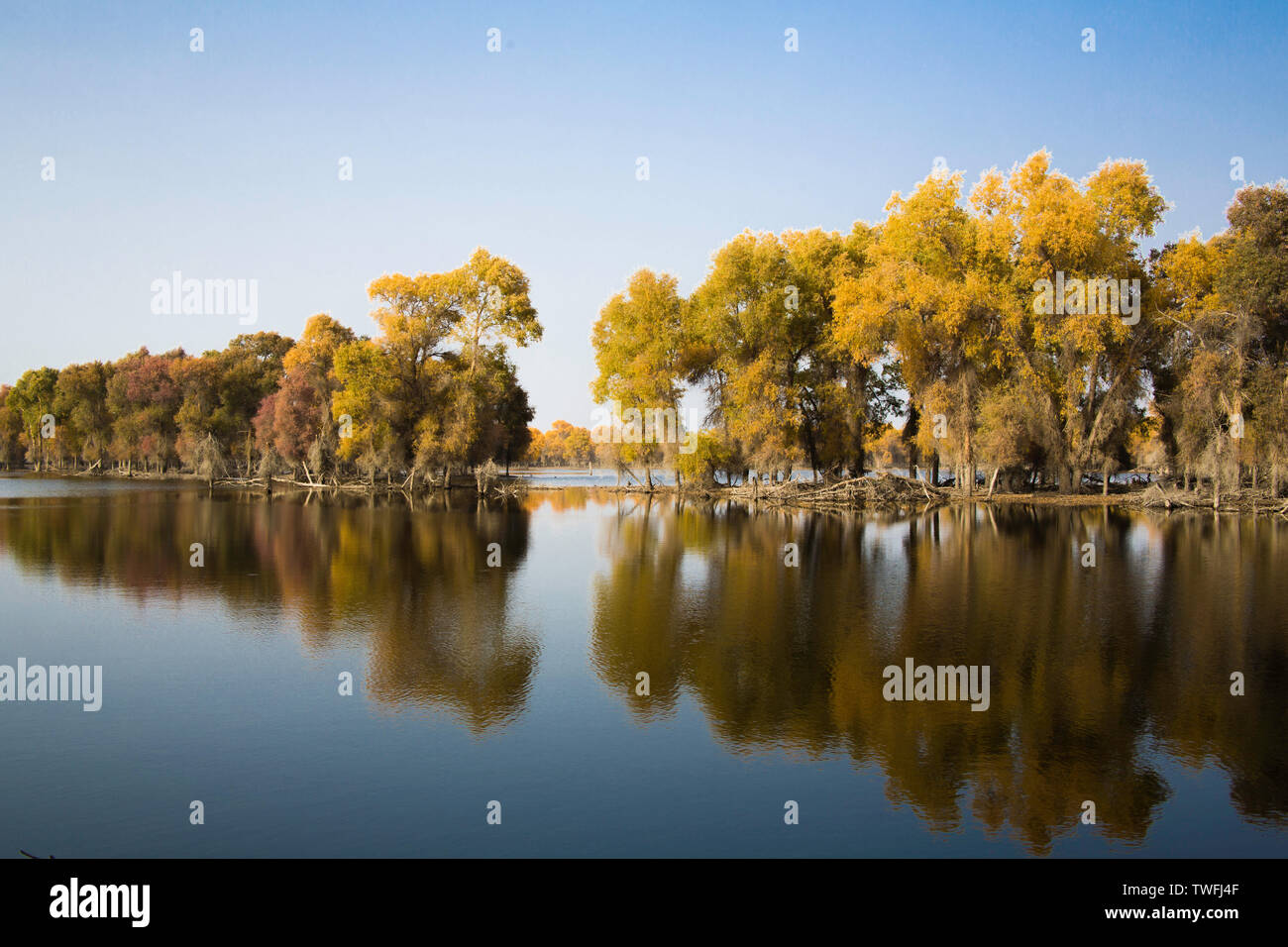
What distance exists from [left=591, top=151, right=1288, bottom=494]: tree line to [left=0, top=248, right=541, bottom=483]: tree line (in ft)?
42.6

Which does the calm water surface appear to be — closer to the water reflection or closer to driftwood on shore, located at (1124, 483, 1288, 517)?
the water reflection

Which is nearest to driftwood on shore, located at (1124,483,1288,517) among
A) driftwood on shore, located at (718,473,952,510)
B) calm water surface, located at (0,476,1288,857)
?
driftwood on shore, located at (718,473,952,510)

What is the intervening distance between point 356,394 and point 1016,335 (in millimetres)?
42115

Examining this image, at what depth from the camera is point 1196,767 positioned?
8703 millimetres

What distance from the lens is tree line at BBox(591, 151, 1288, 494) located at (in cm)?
4072

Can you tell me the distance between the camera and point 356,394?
191 feet

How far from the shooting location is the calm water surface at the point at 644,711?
736 centimetres

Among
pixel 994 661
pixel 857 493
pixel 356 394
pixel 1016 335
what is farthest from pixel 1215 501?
pixel 356 394

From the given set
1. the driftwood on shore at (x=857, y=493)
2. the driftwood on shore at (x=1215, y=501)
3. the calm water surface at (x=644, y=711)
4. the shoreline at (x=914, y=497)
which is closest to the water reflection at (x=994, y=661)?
the calm water surface at (x=644, y=711)

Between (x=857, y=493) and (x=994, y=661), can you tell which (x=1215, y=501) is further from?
(x=994, y=661)

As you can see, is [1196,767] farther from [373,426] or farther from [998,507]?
[373,426]

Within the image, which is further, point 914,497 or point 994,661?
point 914,497
